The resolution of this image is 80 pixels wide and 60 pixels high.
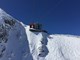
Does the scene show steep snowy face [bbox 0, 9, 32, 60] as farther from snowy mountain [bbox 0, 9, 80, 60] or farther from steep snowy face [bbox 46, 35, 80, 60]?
steep snowy face [bbox 46, 35, 80, 60]

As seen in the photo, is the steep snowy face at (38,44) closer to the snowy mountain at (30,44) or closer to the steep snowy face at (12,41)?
the snowy mountain at (30,44)

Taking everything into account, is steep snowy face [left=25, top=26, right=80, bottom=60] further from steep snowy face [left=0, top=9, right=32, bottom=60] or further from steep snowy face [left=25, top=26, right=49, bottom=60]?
steep snowy face [left=0, top=9, right=32, bottom=60]

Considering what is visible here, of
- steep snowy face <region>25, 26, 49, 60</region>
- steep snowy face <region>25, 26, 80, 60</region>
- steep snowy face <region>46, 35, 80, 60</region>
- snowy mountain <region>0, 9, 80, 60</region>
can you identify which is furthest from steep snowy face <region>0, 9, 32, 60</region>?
steep snowy face <region>46, 35, 80, 60</region>

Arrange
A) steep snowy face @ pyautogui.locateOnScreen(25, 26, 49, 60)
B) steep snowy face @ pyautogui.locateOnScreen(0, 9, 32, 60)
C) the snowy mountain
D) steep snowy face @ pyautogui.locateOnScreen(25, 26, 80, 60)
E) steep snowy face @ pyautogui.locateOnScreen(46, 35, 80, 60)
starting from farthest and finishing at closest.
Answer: steep snowy face @ pyautogui.locateOnScreen(46, 35, 80, 60) → steep snowy face @ pyautogui.locateOnScreen(25, 26, 80, 60) → steep snowy face @ pyautogui.locateOnScreen(25, 26, 49, 60) → the snowy mountain → steep snowy face @ pyautogui.locateOnScreen(0, 9, 32, 60)

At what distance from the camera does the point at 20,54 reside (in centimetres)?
4522

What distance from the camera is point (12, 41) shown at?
148ft

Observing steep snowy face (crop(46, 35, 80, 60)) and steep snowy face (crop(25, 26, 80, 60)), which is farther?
steep snowy face (crop(46, 35, 80, 60))

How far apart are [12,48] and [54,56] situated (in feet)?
41.7

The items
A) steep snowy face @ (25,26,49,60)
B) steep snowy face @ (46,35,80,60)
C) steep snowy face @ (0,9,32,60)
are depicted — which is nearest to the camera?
steep snowy face @ (0,9,32,60)

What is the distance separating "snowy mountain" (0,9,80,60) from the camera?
4316 centimetres

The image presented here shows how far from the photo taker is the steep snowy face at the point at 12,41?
41438 millimetres

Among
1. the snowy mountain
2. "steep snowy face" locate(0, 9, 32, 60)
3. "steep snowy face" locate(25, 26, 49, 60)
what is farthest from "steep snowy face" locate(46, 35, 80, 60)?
"steep snowy face" locate(0, 9, 32, 60)

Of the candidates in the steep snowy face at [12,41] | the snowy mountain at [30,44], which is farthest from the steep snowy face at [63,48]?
the steep snowy face at [12,41]

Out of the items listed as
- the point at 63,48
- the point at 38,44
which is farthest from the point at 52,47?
the point at 38,44
